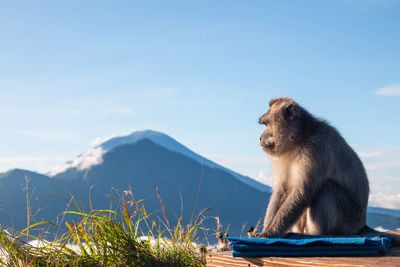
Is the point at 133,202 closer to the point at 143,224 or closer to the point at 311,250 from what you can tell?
the point at 143,224

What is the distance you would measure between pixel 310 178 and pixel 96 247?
220cm

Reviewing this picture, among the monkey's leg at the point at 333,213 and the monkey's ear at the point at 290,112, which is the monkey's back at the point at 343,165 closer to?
the monkey's leg at the point at 333,213

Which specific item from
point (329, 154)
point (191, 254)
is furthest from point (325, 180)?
point (191, 254)

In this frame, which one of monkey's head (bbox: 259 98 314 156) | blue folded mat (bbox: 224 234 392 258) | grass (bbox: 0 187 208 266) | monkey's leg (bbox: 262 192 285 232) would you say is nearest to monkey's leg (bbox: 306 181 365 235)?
monkey's leg (bbox: 262 192 285 232)

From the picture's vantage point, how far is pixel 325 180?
14.3 ft

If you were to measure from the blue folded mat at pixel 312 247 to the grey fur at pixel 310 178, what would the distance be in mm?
795

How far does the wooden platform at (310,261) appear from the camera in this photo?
2.89 metres

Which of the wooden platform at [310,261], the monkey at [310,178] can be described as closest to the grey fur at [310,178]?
the monkey at [310,178]

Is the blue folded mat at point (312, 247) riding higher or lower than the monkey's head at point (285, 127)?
lower

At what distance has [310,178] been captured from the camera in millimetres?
4281

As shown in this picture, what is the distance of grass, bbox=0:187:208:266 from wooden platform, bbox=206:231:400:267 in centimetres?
101

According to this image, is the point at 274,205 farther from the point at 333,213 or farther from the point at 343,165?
the point at 343,165

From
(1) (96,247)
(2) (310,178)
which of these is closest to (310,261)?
(2) (310,178)

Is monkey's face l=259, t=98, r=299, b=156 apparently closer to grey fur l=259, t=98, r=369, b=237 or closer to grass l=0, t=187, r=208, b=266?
grey fur l=259, t=98, r=369, b=237
